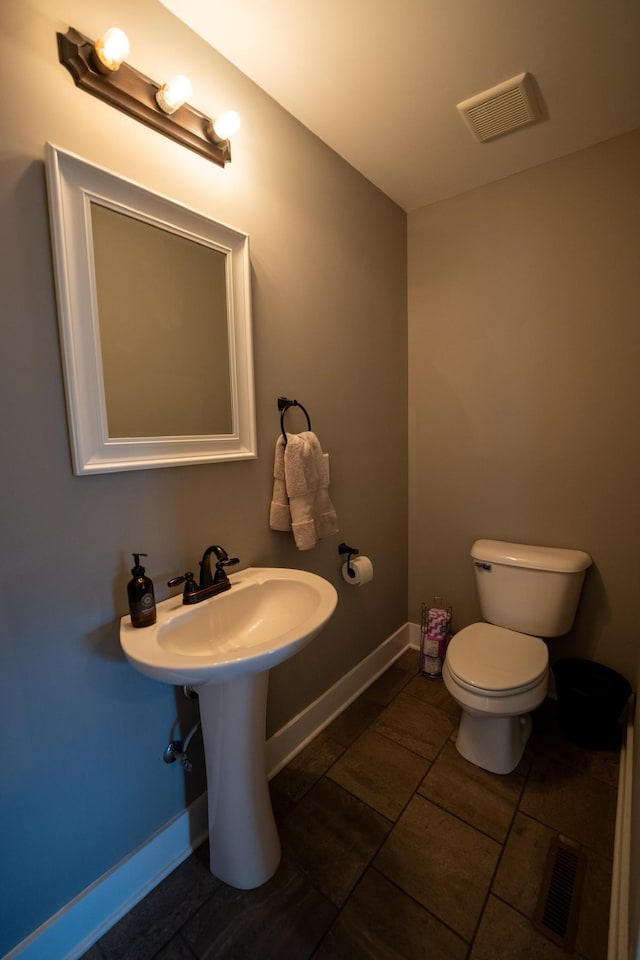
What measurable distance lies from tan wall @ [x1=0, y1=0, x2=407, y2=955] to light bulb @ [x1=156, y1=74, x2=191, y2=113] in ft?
0.24

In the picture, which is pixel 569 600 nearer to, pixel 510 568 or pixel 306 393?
pixel 510 568

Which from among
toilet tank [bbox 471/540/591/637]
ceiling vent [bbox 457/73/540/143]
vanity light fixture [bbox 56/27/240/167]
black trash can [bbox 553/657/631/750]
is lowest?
black trash can [bbox 553/657/631/750]

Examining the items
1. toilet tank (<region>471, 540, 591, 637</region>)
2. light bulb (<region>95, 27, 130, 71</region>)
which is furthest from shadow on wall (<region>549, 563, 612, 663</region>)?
light bulb (<region>95, 27, 130, 71</region>)

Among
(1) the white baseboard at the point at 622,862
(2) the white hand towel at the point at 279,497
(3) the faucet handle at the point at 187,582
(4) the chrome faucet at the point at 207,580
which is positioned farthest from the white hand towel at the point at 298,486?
(1) the white baseboard at the point at 622,862

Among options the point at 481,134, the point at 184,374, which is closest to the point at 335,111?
the point at 481,134

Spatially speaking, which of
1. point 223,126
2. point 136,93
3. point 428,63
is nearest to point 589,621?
point 428,63

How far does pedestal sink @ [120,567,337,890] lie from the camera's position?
1.04 meters

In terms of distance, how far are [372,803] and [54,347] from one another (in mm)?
1773

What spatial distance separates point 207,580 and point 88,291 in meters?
0.83

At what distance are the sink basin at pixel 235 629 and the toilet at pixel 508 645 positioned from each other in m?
0.74

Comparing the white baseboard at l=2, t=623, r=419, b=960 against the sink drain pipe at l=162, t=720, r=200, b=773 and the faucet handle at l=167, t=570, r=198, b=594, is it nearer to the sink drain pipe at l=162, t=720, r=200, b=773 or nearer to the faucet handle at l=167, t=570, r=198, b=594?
the sink drain pipe at l=162, t=720, r=200, b=773

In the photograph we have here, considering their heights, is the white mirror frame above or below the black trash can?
above

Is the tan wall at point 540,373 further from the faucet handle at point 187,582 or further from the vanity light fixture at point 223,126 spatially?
the faucet handle at point 187,582

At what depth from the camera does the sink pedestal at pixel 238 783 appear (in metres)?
1.07
